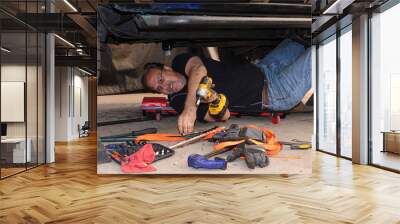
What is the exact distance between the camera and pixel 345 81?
25.4ft

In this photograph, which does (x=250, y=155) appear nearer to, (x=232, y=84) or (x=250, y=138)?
(x=250, y=138)

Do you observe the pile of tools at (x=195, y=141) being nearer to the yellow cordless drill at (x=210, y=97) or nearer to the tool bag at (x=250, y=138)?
the tool bag at (x=250, y=138)

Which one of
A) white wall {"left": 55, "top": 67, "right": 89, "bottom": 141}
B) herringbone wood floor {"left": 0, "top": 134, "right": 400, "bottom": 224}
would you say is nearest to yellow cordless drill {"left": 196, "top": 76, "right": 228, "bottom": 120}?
herringbone wood floor {"left": 0, "top": 134, "right": 400, "bottom": 224}

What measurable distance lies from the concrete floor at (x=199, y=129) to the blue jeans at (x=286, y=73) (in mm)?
287

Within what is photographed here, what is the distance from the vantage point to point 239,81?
5.67 meters

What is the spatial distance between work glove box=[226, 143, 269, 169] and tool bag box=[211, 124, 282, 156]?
0.25 feet

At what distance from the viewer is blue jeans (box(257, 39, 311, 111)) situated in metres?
5.59

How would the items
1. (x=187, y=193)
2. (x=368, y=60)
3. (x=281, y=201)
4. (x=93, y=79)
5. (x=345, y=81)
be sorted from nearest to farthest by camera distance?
(x=281, y=201) → (x=187, y=193) → (x=368, y=60) → (x=345, y=81) → (x=93, y=79)

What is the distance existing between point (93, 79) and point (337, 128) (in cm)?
1265

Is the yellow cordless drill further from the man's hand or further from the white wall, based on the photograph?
the white wall

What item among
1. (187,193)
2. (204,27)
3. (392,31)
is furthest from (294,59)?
(187,193)

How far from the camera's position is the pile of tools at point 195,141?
5.44m

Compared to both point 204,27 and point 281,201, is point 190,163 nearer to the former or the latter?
point 281,201

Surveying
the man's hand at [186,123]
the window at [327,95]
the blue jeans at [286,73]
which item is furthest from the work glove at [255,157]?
the window at [327,95]
